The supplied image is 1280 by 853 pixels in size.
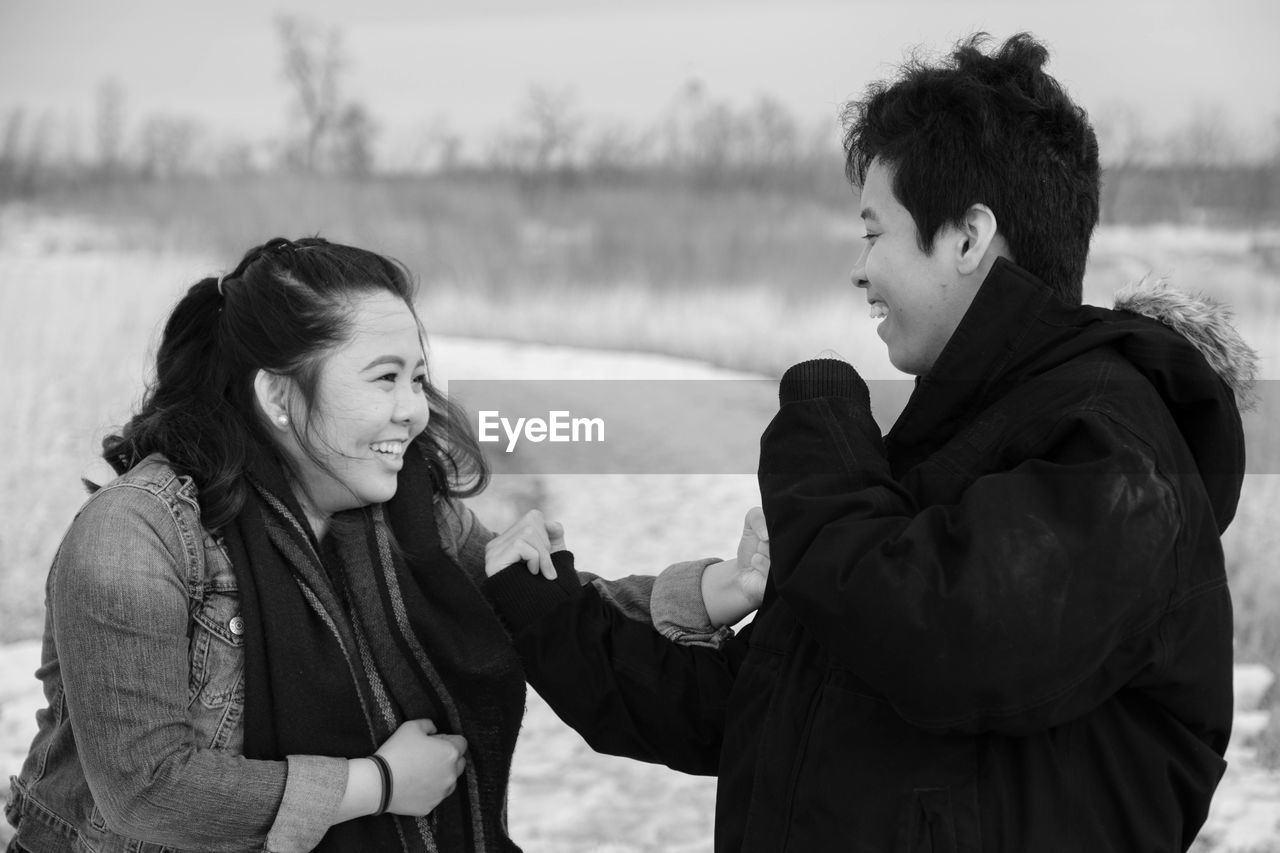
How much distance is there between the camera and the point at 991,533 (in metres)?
1.25

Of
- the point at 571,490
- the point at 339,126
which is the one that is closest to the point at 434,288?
the point at 339,126

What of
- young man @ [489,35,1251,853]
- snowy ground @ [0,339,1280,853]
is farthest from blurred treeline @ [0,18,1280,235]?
young man @ [489,35,1251,853]

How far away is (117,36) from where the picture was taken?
231 inches

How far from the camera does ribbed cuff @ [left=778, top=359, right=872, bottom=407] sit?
4.88 feet

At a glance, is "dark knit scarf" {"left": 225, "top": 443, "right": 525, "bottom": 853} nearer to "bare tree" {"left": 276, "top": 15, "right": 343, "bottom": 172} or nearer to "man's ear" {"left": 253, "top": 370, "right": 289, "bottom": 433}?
"man's ear" {"left": 253, "top": 370, "right": 289, "bottom": 433}

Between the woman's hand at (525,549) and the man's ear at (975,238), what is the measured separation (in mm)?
766

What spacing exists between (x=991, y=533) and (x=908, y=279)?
438 mm

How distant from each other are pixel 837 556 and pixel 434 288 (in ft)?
16.6

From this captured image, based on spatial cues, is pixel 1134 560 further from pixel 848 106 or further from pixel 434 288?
pixel 434 288

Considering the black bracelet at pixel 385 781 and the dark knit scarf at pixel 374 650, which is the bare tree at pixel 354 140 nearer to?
the dark knit scarf at pixel 374 650

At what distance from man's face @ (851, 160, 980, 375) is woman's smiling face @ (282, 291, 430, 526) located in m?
0.70

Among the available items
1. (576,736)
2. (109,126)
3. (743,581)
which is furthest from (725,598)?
(109,126)

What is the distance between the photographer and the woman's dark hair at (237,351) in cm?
176

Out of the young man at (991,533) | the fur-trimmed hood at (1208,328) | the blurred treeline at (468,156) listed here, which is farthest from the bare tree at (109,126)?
the fur-trimmed hood at (1208,328)
